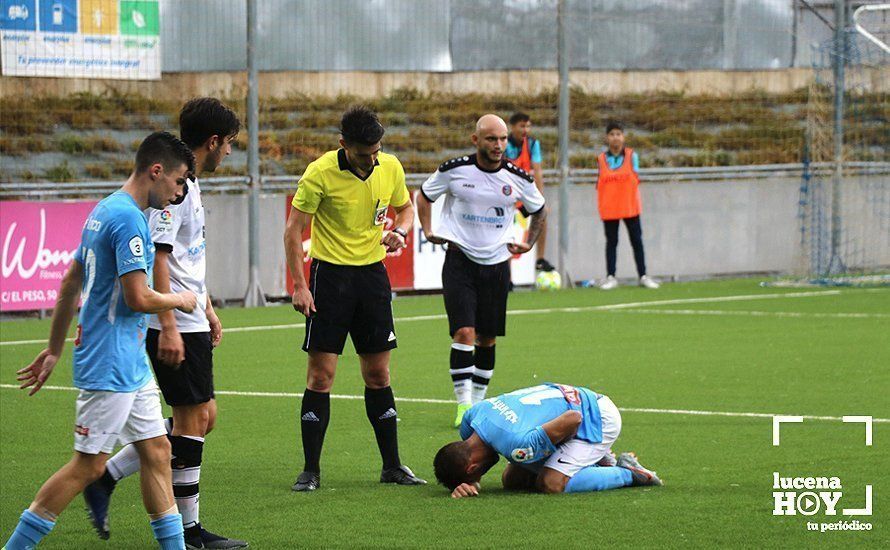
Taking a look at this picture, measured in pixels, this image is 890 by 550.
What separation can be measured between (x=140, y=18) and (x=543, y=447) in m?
13.1

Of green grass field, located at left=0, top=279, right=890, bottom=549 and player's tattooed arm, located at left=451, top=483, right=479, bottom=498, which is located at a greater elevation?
player's tattooed arm, located at left=451, top=483, right=479, bottom=498

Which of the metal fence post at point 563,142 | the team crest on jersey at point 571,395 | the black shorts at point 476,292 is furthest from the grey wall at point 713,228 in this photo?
the team crest on jersey at point 571,395

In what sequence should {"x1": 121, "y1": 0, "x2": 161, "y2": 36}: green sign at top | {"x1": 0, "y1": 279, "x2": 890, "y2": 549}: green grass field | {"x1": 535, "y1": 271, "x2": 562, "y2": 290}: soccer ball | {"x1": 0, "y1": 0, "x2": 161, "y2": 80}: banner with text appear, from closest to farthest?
{"x1": 0, "y1": 279, "x2": 890, "y2": 549}: green grass field → {"x1": 0, "y1": 0, "x2": 161, "y2": 80}: banner with text → {"x1": 121, "y1": 0, "x2": 161, "y2": 36}: green sign at top → {"x1": 535, "y1": 271, "x2": 562, "y2": 290}: soccer ball

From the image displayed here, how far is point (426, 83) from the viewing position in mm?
23469

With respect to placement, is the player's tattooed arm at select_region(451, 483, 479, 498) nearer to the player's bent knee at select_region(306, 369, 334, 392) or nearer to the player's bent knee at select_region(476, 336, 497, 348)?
the player's bent knee at select_region(306, 369, 334, 392)

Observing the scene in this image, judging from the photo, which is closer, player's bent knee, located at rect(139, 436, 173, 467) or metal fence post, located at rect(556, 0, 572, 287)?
player's bent knee, located at rect(139, 436, 173, 467)

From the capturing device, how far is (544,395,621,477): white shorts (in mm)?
8047

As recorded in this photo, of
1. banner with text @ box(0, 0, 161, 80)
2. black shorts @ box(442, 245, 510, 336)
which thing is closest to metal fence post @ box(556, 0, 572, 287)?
banner with text @ box(0, 0, 161, 80)

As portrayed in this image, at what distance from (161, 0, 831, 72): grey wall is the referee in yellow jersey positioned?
1183cm

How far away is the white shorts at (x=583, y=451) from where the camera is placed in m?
8.05

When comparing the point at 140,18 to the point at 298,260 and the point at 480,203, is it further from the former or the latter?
the point at 298,260

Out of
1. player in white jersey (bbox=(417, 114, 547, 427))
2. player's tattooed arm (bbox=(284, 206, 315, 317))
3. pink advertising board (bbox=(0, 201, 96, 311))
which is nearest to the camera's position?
player's tattooed arm (bbox=(284, 206, 315, 317))

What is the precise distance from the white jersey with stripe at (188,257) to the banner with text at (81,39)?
1216cm

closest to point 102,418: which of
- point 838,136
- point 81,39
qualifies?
point 81,39
